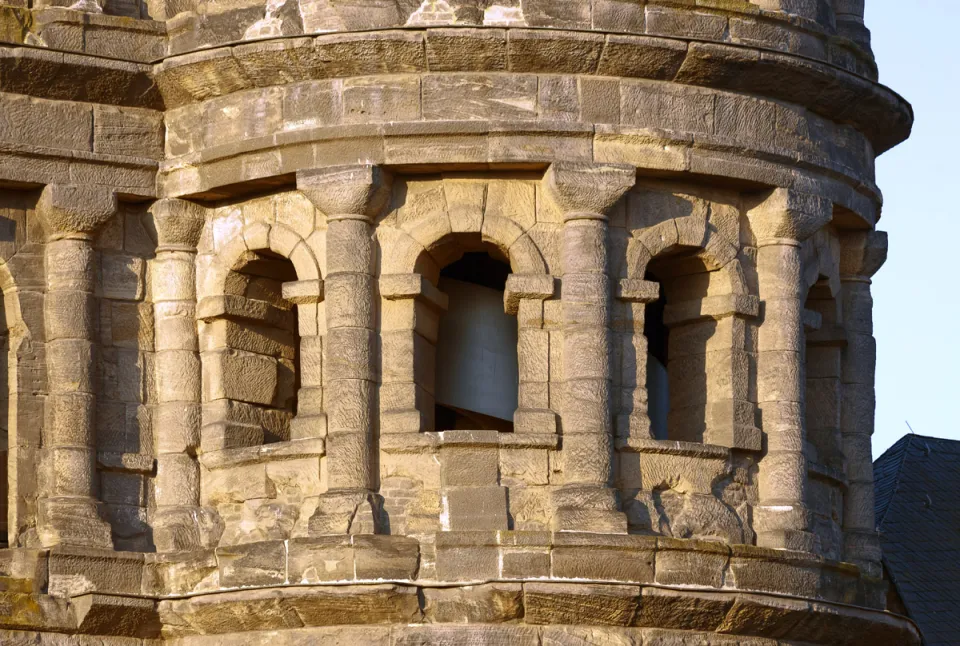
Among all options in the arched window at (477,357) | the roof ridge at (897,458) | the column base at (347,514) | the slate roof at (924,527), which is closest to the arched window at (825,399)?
the arched window at (477,357)

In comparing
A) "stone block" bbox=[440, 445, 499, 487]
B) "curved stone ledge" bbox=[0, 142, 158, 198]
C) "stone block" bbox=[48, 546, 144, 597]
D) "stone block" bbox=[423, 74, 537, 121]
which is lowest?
"stone block" bbox=[48, 546, 144, 597]

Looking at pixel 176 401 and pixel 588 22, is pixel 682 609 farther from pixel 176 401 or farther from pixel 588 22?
pixel 588 22

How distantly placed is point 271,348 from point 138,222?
1.54 metres

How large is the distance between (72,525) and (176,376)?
61.9 inches

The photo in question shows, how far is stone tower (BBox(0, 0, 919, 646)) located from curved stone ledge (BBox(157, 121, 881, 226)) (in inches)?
1.1

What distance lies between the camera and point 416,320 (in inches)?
1063

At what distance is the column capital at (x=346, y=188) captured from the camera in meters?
26.8

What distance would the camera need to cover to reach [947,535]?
35.4m

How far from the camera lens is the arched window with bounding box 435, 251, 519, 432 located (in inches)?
1102

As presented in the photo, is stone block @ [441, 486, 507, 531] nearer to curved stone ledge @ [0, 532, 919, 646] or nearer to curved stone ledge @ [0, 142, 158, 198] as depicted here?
curved stone ledge @ [0, 532, 919, 646]

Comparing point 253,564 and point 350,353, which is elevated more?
point 350,353

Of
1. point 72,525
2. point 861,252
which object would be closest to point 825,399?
point 861,252

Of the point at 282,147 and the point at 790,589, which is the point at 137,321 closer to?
the point at 282,147

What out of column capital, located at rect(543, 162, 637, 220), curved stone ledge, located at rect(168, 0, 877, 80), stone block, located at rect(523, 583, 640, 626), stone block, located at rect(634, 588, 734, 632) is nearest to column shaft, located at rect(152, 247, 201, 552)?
curved stone ledge, located at rect(168, 0, 877, 80)
